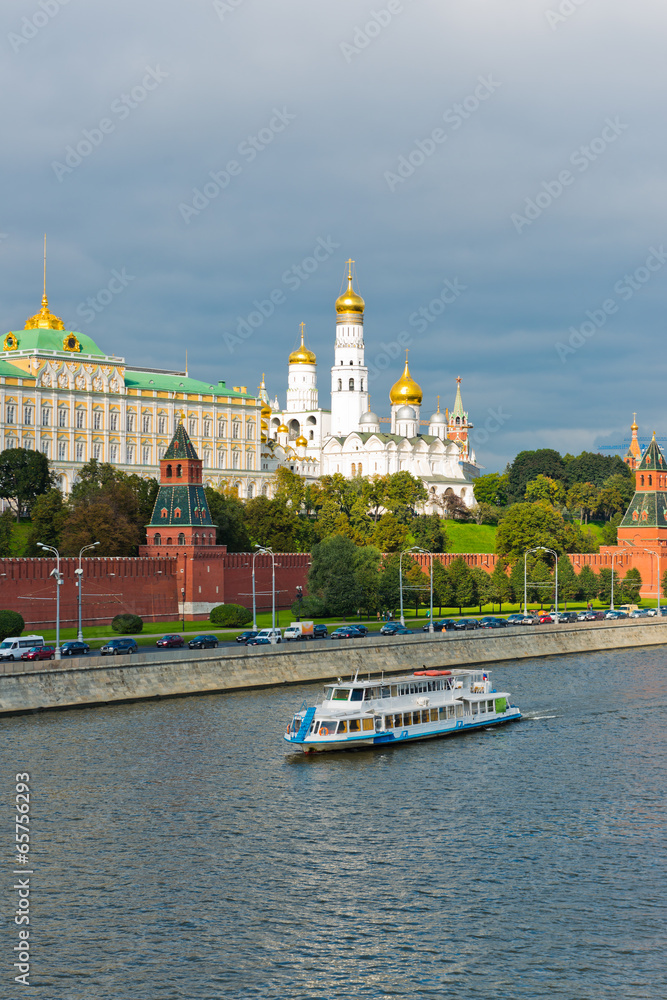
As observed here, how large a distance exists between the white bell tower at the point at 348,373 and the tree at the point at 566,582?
72.6 meters

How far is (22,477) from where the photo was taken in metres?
113

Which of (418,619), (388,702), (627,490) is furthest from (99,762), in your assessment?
(627,490)

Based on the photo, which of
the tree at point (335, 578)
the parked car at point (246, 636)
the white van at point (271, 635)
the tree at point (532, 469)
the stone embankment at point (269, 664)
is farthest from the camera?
the tree at point (532, 469)

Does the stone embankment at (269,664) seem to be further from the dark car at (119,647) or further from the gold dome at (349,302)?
the gold dome at (349,302)

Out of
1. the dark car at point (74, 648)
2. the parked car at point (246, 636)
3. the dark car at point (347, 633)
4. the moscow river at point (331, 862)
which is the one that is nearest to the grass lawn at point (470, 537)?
the dark car at point (347, 633)

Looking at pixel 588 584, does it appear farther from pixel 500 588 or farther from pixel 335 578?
pixel 335 578

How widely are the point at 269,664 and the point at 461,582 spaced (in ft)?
128

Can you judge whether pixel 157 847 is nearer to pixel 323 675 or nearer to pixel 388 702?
pixel 388 702

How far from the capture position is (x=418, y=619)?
9456cm

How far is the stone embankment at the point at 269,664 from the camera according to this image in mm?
55469

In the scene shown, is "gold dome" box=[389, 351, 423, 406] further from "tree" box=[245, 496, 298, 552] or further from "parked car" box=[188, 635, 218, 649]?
"parked car" box=[188, 635, 218, 649]

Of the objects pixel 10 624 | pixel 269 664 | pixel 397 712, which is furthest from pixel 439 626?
pixel 397 712

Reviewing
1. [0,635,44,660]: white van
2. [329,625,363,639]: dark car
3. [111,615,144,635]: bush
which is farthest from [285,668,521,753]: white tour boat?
[111,615,144,635]: bush

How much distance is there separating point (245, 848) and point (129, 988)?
30.8ft
